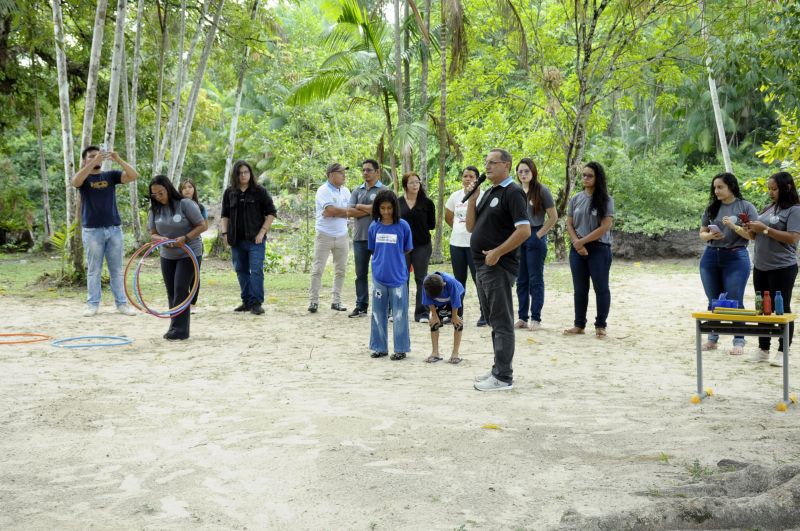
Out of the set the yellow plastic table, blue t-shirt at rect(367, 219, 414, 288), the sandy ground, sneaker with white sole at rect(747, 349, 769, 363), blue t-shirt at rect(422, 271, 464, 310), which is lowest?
the sandy ground

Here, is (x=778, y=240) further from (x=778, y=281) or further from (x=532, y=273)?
(x=532, y=273)

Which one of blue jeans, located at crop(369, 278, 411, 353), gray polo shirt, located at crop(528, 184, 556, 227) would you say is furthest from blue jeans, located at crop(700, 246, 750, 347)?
blue jeans, located at crop(369, 278, 411, 353)

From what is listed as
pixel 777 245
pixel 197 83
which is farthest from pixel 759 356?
pixel 197 83

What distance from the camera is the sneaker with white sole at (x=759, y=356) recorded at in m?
7.03

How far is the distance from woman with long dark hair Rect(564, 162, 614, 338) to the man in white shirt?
2829 millimetres

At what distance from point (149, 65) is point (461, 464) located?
1798 cm

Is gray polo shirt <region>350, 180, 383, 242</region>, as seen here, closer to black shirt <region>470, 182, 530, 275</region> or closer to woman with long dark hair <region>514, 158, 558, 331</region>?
woman with long dark hair <region>514, 158, 558, 331</region>

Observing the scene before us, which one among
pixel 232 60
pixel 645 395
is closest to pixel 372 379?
pixel 645 395

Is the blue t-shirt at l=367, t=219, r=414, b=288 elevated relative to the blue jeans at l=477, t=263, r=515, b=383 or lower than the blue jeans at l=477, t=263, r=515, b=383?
elevated

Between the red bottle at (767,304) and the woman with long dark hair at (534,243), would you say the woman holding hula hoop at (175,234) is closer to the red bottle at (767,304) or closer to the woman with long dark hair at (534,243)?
the woman with long dark hair at (534,243)

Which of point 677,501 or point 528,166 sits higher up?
point 528,166

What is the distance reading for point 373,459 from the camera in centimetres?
430

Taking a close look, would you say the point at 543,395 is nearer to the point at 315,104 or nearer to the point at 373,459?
the point at 373,459

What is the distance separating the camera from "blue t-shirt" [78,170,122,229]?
947 centimetres
